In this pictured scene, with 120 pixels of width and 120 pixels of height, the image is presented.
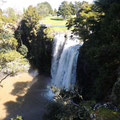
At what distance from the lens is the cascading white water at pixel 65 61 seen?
1462cm

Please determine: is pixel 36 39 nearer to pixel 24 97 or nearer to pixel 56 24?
pixel 56 24

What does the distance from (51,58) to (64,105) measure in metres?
17.2

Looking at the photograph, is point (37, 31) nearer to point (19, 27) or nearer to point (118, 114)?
point (19, 27)

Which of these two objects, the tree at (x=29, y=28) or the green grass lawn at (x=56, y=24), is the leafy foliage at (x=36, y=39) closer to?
the tree at (x=29, y=28)

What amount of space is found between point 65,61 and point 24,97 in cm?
763

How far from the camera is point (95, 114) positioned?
21.0ft

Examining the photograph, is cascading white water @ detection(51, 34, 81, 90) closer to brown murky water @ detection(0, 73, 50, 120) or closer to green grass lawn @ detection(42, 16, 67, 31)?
brown murky water @ detection(0, 73, 50, 120)

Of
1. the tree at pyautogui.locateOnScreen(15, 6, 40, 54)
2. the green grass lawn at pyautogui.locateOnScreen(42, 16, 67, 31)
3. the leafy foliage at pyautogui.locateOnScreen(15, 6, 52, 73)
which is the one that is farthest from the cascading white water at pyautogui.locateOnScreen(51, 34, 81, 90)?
the tree at pyautogui.locateOnScreen(15, 6, 40, 54)

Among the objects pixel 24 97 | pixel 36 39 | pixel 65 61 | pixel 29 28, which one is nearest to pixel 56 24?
pixel 29 28

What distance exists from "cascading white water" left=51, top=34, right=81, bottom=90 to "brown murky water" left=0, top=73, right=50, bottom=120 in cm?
275

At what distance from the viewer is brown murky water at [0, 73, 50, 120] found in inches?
541

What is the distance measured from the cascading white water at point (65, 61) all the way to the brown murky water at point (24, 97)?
2750 mm

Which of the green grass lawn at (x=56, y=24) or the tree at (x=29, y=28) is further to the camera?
the tree at (x=29, y=28)

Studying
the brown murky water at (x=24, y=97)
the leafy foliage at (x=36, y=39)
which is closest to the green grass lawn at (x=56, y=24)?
the leafy foliage at (x=36, y=39)
